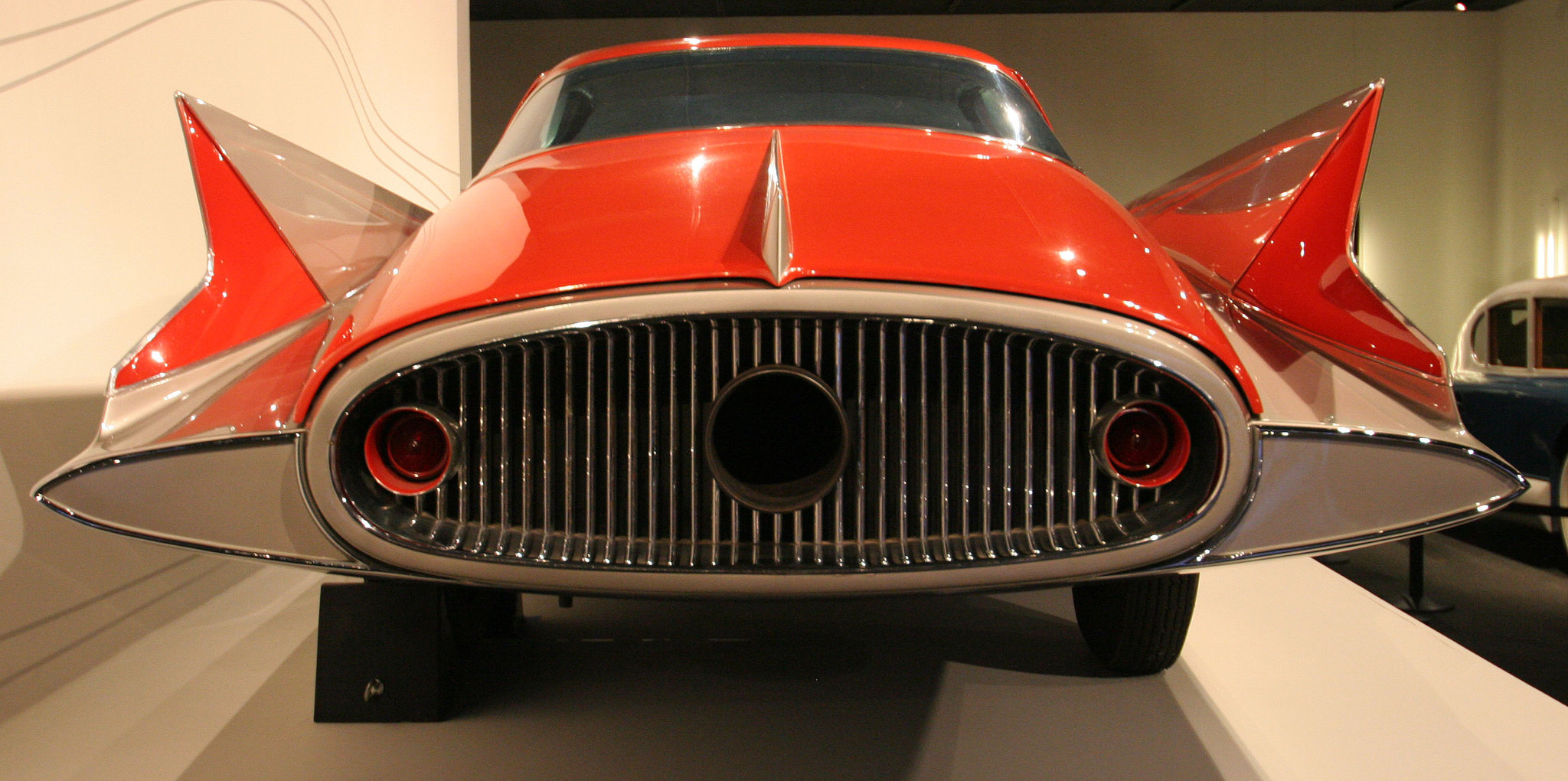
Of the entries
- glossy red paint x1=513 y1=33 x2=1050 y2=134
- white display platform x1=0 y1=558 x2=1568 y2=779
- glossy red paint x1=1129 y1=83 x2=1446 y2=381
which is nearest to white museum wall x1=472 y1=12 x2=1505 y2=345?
glossy red paint x1=513 y1=33 x2=1050 y2=134

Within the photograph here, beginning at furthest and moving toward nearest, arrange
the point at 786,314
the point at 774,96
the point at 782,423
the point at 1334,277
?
the point at 774,96 → the point at 1334,277 → the point at 782,423 → the point at 786,314

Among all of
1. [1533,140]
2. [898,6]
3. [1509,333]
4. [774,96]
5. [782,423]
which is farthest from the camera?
[898,6]

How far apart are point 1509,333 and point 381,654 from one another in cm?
461

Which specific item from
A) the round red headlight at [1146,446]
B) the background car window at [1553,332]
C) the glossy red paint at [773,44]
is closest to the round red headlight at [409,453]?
the round red headlight at [1146,446]

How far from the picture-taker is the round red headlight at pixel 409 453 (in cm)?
112

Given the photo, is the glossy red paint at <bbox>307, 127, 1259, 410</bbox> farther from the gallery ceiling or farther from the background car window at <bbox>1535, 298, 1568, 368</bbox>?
the gallery ceiling

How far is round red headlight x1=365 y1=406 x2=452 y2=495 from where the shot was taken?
112cm

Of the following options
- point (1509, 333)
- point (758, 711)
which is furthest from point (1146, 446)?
point (1509, 333)

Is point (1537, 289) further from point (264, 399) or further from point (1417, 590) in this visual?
point (264, 399)

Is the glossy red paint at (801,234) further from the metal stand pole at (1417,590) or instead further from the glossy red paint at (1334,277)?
the metal stand pole at (1417,590)

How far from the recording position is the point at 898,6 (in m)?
6.28

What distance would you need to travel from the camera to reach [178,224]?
2.31 metres

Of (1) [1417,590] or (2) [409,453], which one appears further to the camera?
(1) [1417,590]

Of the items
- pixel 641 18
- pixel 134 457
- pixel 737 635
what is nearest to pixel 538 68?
pixel 641 18
